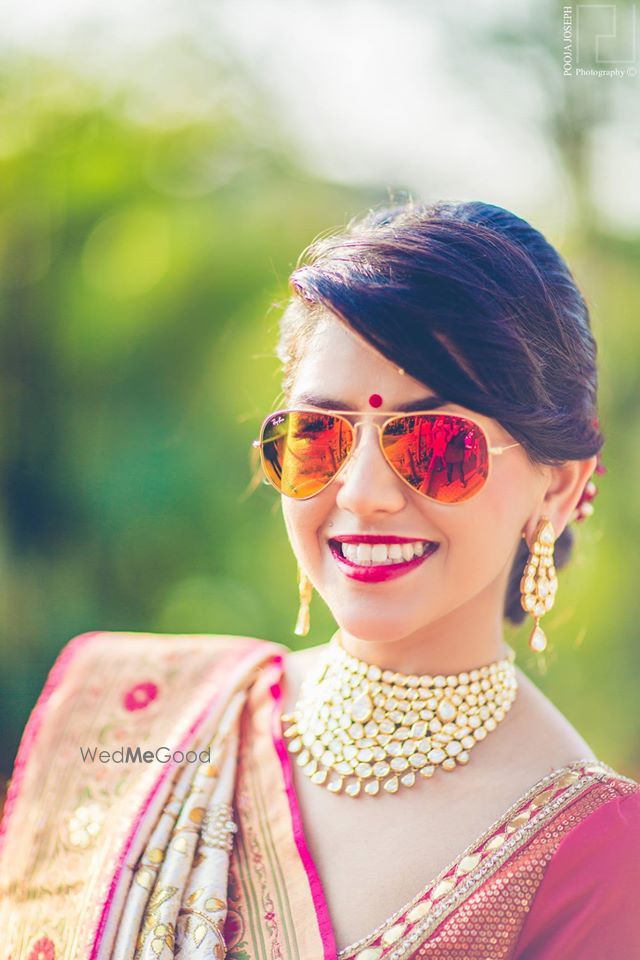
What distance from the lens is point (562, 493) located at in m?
1.57

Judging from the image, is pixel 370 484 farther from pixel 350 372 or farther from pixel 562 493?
pixel 562 493

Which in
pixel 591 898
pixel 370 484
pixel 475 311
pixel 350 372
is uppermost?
pixel 475 311

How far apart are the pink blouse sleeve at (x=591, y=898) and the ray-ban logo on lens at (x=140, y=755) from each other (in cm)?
59

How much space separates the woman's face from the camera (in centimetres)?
138

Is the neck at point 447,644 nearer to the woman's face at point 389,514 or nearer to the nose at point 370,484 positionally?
the woman's face at point 389,514

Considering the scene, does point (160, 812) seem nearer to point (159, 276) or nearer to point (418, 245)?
point (418, 245)

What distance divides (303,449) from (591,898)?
727 millimetres

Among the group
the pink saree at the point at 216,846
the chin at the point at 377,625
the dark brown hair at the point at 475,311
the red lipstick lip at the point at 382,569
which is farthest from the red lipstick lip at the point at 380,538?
the pink saree at the point at 216,846

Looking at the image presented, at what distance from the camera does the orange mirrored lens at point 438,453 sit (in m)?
1.36

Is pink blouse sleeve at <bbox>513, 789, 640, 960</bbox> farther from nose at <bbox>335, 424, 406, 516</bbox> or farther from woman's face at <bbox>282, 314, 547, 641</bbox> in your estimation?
nose at <bbox>335, 424, 406, 516</bbox>

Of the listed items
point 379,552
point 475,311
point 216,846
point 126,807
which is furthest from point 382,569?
point 126,807

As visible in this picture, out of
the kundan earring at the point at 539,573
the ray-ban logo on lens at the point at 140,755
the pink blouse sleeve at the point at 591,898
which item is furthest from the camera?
the ray-ban logo on lens at the point at 140,755

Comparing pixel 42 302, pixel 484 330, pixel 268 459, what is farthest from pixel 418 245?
pixel 42 302

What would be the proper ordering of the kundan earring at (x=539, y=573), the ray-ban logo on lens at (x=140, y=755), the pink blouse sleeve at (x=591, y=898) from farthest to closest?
the ray-ban logo on lens at (x=140, y=755), the kundan earring at (x=539, y=573), the pink blouse sleeve at (x=591, y=898)
